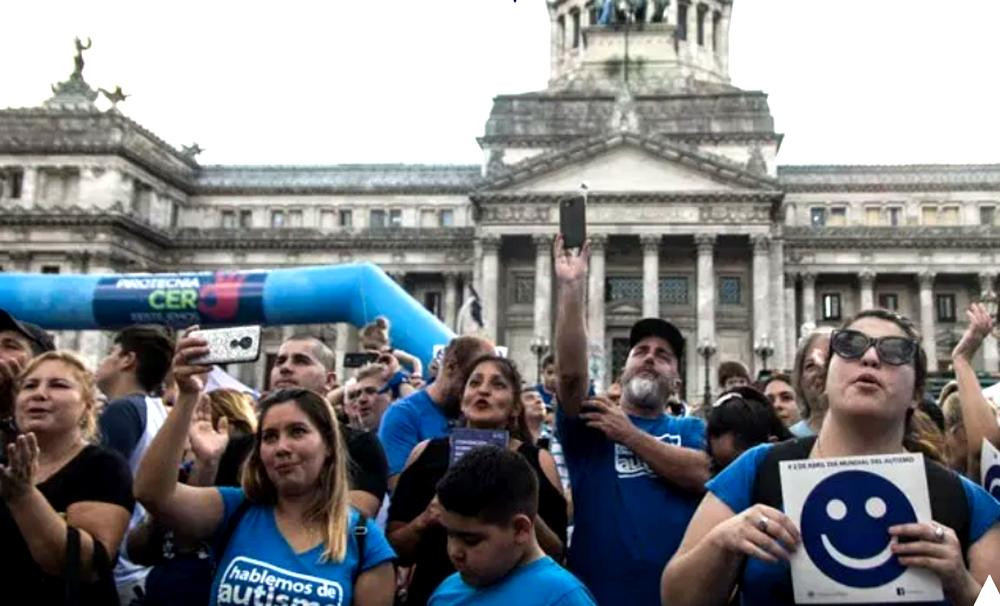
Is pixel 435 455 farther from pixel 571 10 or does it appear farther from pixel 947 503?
pixel 571 10

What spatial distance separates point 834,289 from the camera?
2258 inches

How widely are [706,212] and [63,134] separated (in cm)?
3520

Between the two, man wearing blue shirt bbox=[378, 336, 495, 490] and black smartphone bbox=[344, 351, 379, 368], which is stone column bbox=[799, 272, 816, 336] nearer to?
black smartphone bbox=[344, 351, 379, 368]

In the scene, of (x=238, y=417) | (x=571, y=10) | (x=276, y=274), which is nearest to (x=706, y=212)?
(x=571, y=10)

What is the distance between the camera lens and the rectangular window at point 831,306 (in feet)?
186

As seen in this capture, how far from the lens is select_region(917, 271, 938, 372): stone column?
54281 millimetres

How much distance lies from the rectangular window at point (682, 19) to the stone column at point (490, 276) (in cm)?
2585

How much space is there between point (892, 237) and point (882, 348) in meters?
55.4

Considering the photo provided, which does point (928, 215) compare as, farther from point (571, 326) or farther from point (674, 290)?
point (571, 326)

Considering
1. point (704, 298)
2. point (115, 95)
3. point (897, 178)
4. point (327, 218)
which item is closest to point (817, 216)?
point (897, 178)

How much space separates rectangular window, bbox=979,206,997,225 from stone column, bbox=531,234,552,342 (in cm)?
2577

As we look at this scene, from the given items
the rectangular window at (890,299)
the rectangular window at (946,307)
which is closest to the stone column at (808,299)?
the rectangular window at (890,299)

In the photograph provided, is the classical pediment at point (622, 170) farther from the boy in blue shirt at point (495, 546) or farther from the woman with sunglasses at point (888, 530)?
the woman with sunglasses at point (888, 530)

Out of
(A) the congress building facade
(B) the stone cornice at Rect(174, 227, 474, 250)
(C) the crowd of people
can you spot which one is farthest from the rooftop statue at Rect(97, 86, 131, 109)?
(C) the crowd of people
